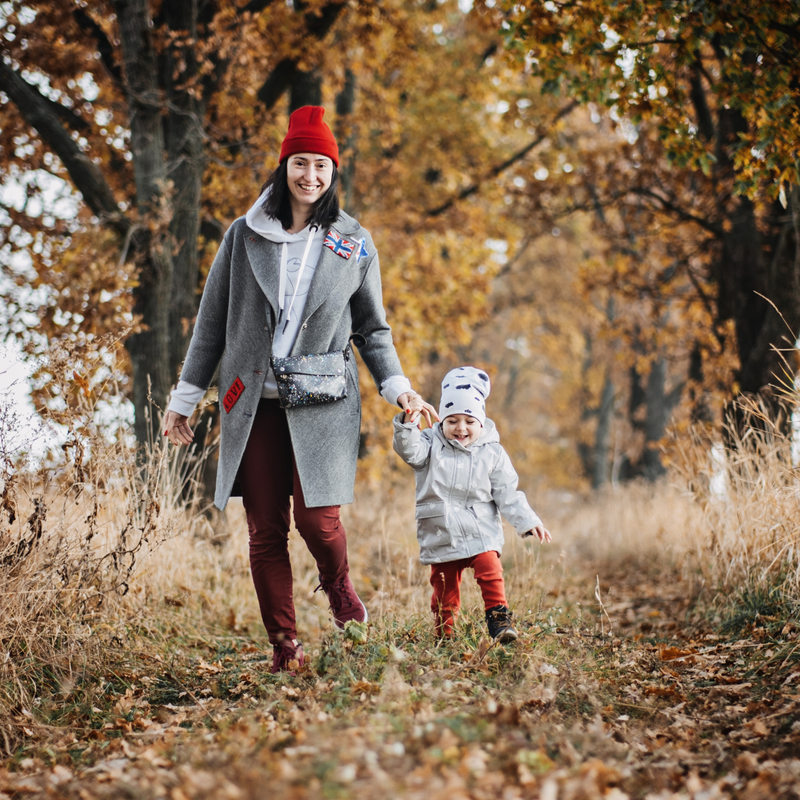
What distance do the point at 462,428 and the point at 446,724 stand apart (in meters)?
1.43

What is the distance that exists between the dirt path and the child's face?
86 cm

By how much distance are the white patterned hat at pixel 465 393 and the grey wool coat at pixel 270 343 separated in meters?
0.29

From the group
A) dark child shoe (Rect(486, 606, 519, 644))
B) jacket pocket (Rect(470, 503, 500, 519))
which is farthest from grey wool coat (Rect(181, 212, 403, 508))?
dark child shoe (Rect(486, 606, 519, 644))

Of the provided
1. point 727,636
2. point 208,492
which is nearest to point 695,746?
point 727,636

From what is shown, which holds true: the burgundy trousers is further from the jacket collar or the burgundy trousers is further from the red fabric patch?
the jacket collar

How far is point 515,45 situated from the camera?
566 centimetres

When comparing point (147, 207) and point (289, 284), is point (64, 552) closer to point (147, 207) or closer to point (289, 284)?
point (289, 284)

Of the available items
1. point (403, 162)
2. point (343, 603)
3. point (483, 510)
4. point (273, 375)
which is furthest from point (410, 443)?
point (403, 162)

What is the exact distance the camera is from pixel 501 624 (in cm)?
324

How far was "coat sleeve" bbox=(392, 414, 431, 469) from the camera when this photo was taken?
127 inches

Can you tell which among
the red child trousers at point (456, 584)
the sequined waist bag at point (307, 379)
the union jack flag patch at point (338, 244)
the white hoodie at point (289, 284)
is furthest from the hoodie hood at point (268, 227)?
the red child trousers at point (456, 584)

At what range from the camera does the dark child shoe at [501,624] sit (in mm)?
3148

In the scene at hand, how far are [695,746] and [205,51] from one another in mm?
6057

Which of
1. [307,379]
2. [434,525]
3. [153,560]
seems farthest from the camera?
[153,560]
